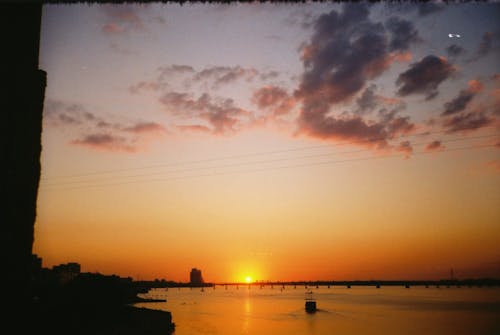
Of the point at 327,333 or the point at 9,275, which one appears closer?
the point at 9,275

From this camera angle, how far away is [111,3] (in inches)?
127

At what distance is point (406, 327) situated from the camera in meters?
61.0

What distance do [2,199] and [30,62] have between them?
1.71m

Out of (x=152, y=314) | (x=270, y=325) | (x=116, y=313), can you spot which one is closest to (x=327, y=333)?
(x=270, y=325)

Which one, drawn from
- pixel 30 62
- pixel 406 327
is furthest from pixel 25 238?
pixel 406 327

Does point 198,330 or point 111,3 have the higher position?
point 111,3

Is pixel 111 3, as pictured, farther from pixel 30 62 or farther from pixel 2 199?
pixel 2 199

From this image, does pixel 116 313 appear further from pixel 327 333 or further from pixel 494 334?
pixel 494 334

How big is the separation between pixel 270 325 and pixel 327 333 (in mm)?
13437

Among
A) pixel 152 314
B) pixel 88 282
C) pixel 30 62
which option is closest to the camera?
pixel 30 62

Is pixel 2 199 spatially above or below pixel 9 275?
above

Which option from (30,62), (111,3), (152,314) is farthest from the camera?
(152,314)

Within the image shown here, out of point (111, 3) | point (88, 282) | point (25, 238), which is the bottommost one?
point (88, 282)

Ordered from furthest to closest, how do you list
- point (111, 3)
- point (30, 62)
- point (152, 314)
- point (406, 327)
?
point (406, 327), point (152, 314), point (30, 62), point (111, 3)
